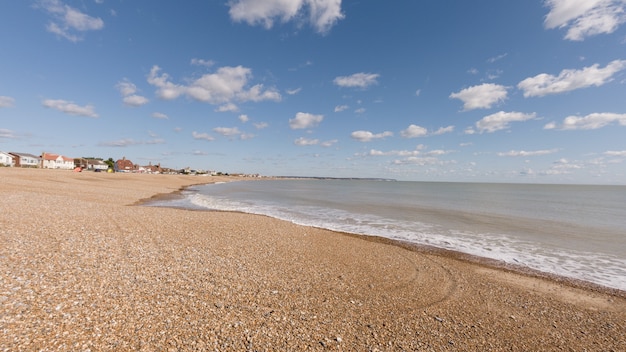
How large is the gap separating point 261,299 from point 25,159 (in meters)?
116

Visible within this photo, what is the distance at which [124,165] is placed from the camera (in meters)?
128

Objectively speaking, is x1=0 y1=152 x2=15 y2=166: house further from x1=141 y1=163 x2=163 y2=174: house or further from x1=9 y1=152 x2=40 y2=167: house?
x1=141 y1=163 x2=163 y2=174: house

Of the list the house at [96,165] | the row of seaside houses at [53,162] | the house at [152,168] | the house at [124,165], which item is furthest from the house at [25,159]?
the house at [152,168]

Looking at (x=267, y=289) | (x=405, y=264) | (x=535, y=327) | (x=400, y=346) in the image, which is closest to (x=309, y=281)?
(x=267, y=289)

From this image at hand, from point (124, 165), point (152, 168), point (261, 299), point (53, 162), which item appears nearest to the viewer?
point (261, 299)

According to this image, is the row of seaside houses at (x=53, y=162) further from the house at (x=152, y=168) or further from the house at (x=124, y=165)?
the house at (x=152, y=168)

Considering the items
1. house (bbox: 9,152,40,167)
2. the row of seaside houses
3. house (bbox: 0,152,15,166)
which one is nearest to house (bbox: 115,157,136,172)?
the row of seaside houses

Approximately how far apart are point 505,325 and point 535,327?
74 centimetres

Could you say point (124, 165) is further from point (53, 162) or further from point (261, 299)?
point (261, 299)

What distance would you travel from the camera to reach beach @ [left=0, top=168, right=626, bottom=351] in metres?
4.58

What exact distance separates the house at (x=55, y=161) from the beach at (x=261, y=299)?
10530cm

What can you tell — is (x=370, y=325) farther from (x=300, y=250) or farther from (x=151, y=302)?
(x=300, y=250)

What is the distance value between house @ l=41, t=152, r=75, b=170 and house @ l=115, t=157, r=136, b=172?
85.8 feet

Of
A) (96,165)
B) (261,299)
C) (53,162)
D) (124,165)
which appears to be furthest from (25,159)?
(261,299)
